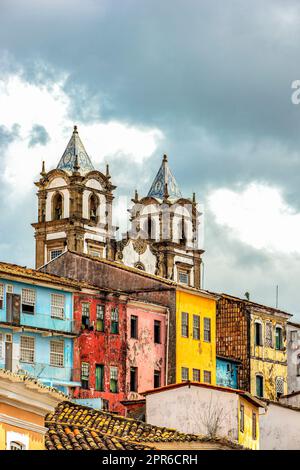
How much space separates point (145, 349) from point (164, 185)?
55.4m

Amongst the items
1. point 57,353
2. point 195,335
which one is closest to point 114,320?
point 57,353

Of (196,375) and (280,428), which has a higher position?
(196,375)

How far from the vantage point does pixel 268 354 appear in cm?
8844

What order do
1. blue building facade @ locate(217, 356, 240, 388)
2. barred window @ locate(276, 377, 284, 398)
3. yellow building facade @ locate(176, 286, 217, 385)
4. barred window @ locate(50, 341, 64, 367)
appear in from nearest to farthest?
barred window @ locate(50, 341, 64, 367) → yellow building facade @ locate(176, 286, 217, 385) → blue building facade @ locate(217, 356, 240, 388) → barred window @ locate(276, 377, 284, 398)

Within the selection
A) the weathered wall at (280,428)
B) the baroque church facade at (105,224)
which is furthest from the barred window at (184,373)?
the baroque church facade at (105,224)

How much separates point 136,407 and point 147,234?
204 ft

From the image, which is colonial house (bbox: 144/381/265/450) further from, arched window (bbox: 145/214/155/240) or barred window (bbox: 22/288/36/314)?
arched window (bbox: 145/214/155/240)

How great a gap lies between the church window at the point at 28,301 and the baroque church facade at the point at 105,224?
4422cm

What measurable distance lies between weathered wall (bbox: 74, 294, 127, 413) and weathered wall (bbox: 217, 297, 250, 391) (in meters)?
13.8

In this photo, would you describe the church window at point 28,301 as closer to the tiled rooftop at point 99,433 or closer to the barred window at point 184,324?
the barred window at point 184,324

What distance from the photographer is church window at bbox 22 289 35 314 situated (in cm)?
6969

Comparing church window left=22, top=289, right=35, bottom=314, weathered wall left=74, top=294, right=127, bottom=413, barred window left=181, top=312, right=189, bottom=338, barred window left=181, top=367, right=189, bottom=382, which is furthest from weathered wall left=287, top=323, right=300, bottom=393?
church window left=22, top=289, right=35, bottom=314

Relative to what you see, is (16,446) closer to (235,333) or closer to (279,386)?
(235,333)


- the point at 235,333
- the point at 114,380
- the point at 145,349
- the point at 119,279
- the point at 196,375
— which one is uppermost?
the point at 119,279
